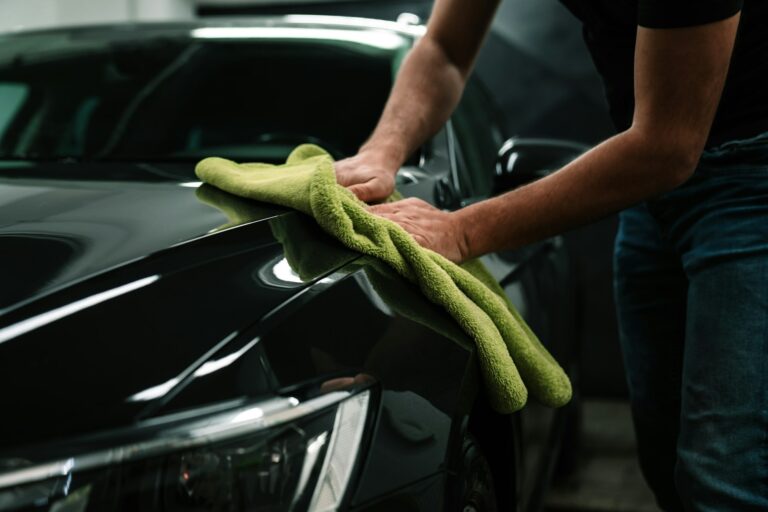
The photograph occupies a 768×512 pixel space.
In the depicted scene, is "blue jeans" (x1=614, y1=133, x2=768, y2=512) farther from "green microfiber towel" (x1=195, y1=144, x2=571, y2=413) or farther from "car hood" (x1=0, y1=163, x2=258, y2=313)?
"car hood" (x1=0, y1=163, x2=258, y2=313)

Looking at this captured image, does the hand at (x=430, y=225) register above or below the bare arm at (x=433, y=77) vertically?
below

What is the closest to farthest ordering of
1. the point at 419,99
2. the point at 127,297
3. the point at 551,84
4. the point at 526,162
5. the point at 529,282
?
1. the point at 127,297
2. the point at 419,99
3. the point at 529,282
4. the point at 526,162
5. the point at 551,84

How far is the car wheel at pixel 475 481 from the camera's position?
1086 millimetres

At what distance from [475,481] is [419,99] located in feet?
2.32

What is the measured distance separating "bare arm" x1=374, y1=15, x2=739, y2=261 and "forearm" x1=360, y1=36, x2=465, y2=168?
0.34 metres

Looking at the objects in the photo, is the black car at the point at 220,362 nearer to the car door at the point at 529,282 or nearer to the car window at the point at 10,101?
the car door at the point at 529,282

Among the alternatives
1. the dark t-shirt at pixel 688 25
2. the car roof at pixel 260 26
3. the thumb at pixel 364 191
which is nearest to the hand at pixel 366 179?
the thumb at pixel 364 191

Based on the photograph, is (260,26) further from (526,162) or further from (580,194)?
(580,194)

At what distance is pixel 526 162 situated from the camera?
74.1 inches

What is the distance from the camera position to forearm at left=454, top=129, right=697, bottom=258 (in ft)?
3.91

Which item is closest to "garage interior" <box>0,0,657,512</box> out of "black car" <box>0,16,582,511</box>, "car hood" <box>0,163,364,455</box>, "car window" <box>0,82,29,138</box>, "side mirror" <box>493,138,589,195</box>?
"car window" <box>0,82,29,138</box>

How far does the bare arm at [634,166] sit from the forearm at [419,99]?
1.11ft

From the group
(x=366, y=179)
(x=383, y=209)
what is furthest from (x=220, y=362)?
(x=366, y=179)

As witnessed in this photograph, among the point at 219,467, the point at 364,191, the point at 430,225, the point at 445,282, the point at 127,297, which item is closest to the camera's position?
the point at 219,467
